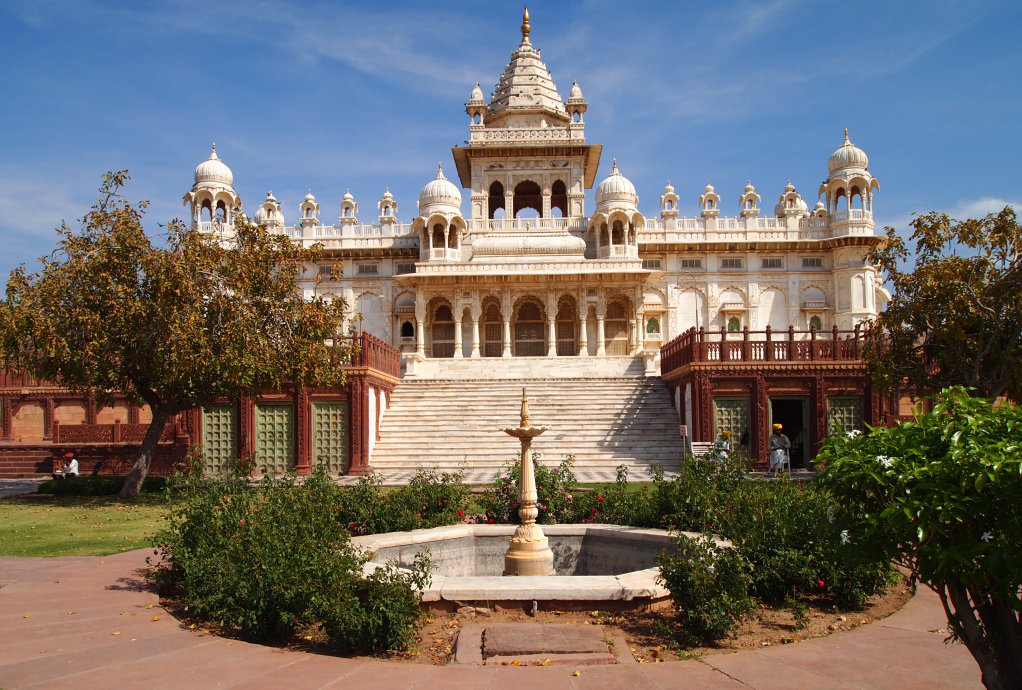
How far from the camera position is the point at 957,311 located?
633 inches

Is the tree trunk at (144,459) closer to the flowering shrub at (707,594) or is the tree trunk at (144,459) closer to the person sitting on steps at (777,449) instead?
the flowering shrub at (707,594)

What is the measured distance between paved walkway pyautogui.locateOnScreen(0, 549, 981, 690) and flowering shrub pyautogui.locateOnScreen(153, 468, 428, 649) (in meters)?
→ 0.28

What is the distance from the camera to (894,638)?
6.77 metres

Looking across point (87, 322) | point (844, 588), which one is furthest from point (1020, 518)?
point (87, 322)

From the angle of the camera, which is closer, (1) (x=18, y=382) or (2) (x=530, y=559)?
(2) (x=530, y=559)

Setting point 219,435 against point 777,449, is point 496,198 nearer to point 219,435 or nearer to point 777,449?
point 219,435

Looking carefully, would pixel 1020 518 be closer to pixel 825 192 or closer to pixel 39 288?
pixel 39 288

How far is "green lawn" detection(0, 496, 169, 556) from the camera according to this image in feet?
35.5

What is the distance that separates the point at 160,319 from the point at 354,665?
453 inches

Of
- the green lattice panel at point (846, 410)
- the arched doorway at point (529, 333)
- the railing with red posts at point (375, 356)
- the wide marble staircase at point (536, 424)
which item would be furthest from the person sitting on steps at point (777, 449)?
the arched doorway at point (529, 333)

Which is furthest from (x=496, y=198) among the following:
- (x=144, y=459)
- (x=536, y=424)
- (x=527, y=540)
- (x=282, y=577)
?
(x=282, y=577)

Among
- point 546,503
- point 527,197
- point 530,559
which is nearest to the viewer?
point 530,559

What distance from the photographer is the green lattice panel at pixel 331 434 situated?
73.0 ft

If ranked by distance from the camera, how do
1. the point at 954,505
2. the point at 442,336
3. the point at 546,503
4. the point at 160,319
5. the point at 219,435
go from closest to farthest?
the point at 954,505
the point at 546,503
the point at 160,319
the point at 219,435
the point at 442,336
